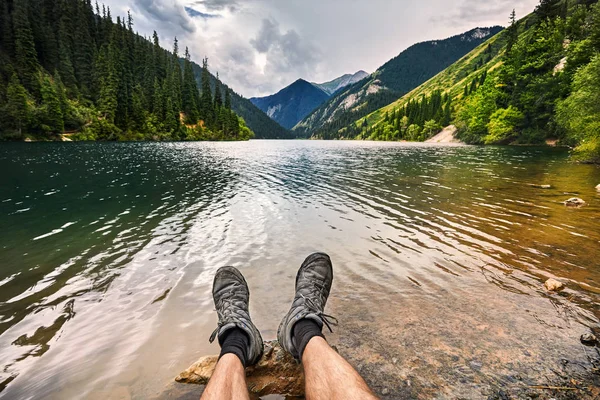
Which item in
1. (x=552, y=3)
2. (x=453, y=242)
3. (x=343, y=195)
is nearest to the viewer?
(x=453, y=242)

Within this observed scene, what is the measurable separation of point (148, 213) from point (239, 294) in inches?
358

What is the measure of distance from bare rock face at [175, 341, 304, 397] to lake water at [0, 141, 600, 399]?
16 centimetres

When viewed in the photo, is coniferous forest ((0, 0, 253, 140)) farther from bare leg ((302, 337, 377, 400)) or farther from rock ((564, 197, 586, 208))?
rock ((564, 197, 586, 208))

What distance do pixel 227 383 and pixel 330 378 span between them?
3.18ft

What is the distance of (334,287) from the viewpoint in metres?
5.96

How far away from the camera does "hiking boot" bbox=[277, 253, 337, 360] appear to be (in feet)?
11.4

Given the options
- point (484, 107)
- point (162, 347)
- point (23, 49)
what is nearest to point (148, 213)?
point (162, 347)

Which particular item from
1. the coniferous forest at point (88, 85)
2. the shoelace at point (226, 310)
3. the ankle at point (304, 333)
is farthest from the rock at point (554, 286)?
the coniferous forest at point (88, 85)

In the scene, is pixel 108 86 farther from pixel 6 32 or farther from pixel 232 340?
pixel 232 340

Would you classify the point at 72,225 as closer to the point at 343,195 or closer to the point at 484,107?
the point at 343,195

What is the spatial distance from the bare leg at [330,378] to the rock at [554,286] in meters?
5.42

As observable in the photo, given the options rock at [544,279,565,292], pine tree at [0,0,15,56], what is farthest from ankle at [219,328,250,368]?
pine tree at [0,0,15,56]

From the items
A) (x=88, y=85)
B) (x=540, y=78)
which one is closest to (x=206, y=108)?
(x=88, y=85)

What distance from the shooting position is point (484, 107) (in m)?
69.9
